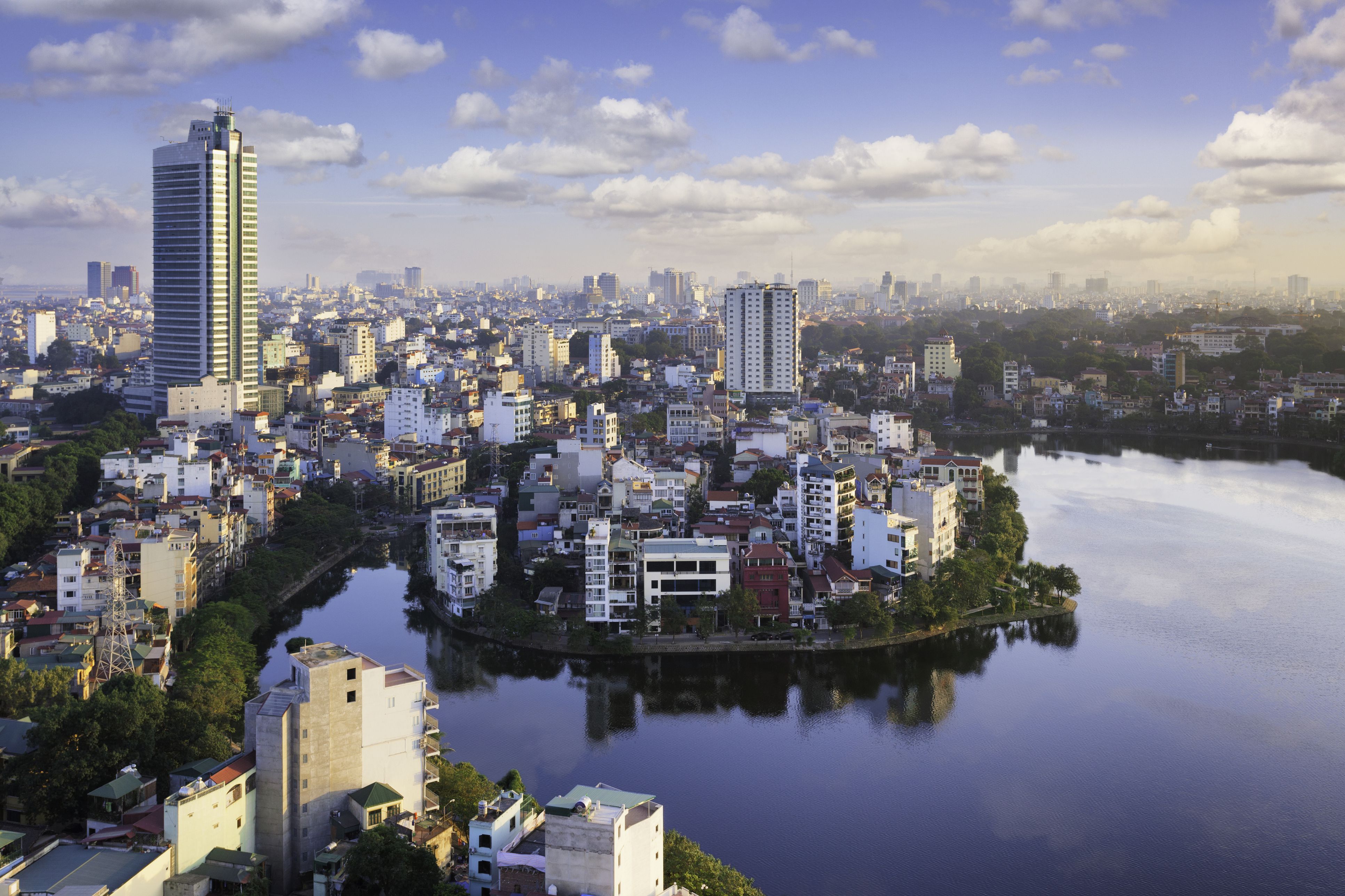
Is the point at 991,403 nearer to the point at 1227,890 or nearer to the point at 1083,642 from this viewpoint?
the point at 1083,642

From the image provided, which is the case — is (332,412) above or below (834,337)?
below

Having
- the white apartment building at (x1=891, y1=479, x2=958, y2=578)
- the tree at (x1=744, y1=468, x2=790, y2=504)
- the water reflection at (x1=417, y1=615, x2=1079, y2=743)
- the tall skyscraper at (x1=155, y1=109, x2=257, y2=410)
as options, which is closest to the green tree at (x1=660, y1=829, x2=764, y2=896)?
the water reflection at (x1=417, y1=615, x2=1079, y2=743)

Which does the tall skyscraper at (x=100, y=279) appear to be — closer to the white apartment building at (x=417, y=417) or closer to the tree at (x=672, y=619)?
the white apartment building at (x=417, y=417)

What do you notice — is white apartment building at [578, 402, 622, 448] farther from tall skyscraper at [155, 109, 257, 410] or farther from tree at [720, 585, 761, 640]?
tree at [720, 585, 761, 640]

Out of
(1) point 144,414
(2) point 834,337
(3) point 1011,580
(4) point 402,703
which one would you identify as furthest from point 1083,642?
(2) point 834,337

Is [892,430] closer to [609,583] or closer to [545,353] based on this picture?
[609,583]

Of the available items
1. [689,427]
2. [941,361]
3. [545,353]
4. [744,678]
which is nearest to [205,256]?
[689,427]

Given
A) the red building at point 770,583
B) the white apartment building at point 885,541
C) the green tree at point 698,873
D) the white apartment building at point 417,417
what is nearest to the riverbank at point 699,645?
the red building at point 770,583
